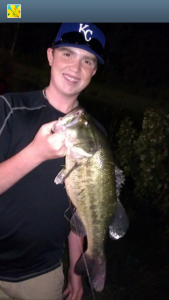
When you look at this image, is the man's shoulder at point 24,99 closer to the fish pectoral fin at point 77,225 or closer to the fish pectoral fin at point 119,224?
the fish pectoral fin at point 77,225

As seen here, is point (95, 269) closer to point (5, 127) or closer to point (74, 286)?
point (74, 286)

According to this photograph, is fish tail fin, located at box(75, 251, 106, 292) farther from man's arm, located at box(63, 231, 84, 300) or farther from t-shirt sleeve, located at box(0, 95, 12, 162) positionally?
t-shirt sleeve, located at box(0, 95, 12, 162)

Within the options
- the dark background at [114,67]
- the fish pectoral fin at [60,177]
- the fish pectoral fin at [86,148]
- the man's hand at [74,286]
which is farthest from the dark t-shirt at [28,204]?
the dark background at [114,67]

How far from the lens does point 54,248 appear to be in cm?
224

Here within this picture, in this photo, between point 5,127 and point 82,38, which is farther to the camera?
point 82,38

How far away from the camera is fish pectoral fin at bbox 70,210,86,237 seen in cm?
221

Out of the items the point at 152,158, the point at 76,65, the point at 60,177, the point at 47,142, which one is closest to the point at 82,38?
the point at 76,65

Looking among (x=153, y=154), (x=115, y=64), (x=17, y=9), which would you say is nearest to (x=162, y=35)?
(x=115, y=64)

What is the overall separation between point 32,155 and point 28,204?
18.2 inches

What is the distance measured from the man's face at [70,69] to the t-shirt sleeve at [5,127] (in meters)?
0.50

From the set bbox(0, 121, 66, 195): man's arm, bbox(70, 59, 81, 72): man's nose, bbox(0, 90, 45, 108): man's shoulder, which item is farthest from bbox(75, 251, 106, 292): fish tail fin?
bbox(70, 59, 81, 72): man's nose

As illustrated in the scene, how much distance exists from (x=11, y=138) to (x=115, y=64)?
25.1 metres

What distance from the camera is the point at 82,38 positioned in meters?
2.24

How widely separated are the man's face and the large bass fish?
37cm
